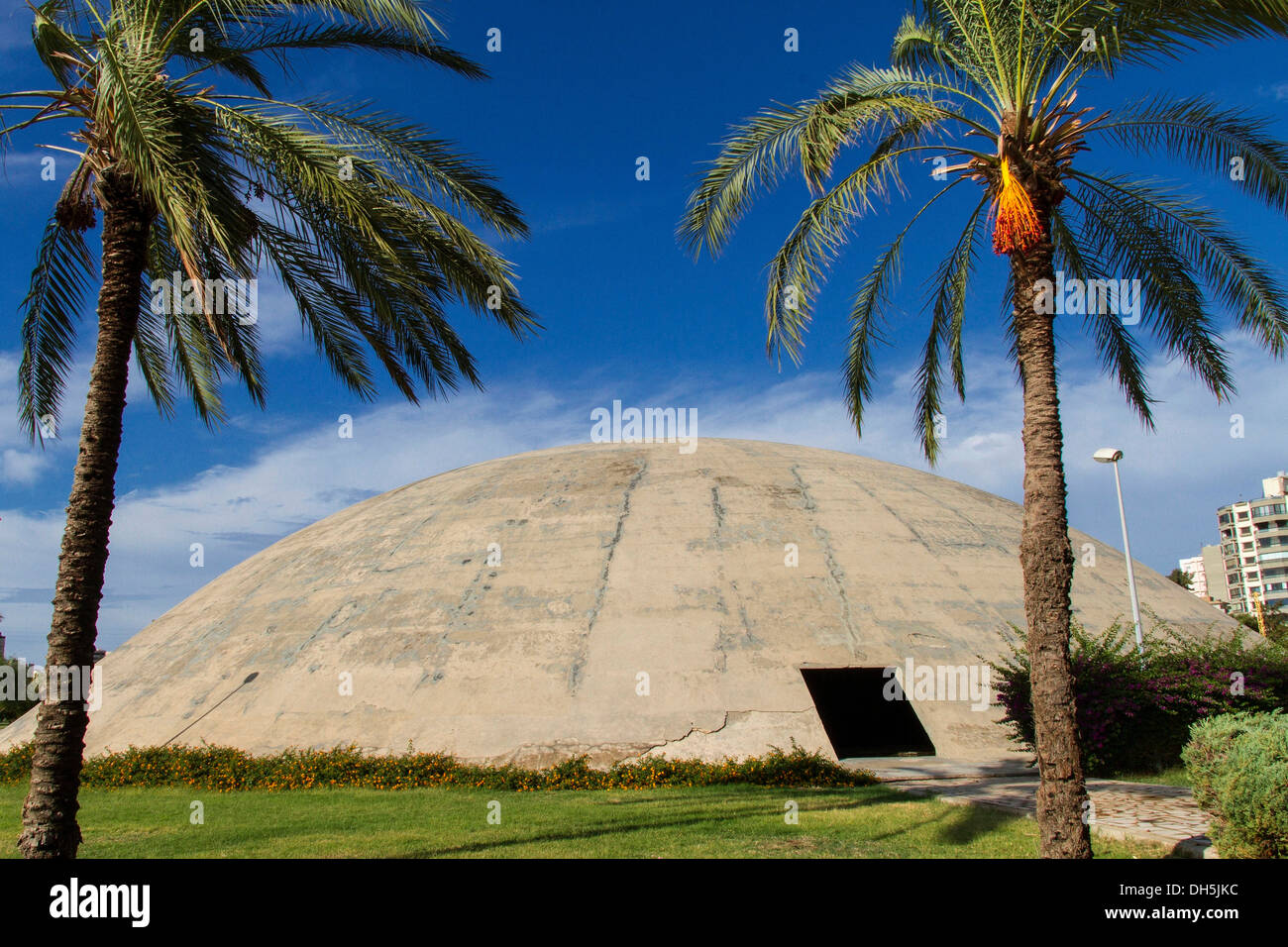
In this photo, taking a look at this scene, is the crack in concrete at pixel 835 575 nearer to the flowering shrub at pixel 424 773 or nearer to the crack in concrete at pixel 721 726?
the crack in concrete at pixel 721 726

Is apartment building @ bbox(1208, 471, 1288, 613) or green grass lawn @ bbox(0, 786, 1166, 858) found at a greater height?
apartment building @ bbox(1208, 471, 1288, 613)

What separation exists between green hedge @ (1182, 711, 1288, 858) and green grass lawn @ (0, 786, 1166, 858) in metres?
1.15

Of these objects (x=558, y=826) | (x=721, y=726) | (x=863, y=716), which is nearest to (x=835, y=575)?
(x=863, y=716)

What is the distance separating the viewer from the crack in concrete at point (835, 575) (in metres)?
16.5

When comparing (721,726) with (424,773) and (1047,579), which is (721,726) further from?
(1047,579)

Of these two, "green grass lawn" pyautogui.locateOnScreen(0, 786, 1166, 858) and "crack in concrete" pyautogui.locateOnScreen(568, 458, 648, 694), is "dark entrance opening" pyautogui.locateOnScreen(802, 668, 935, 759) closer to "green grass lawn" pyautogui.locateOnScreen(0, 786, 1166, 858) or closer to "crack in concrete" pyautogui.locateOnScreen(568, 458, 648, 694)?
"crack in concrete" pyautogui.locateOnScreen(568, 458, 648, 694)

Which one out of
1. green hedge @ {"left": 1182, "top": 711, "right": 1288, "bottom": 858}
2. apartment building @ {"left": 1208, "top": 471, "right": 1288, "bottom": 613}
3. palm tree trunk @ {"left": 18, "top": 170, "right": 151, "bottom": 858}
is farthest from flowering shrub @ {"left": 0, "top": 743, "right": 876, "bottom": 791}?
apartment building @ {"left": 1208, "top": 471, "right": 1288, "bottom": 613}

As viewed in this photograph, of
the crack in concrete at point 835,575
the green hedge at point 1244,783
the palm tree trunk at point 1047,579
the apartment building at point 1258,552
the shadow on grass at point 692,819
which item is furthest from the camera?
the apartment building at point 1258,552

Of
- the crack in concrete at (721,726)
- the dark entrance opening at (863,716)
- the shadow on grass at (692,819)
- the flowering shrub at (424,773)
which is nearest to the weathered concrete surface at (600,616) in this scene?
the crack in concrete at (721,726)

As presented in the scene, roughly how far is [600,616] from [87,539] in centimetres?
1050

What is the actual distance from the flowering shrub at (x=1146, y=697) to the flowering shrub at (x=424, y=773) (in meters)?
3.60

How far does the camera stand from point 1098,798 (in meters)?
11.5

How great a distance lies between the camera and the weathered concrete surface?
1540 centimetres
